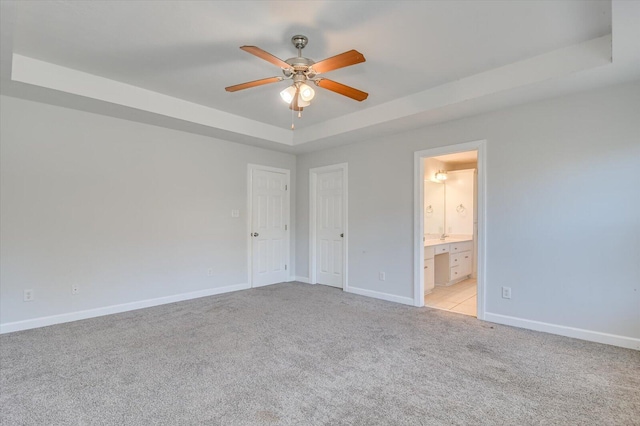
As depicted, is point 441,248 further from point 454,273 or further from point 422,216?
point 422,216

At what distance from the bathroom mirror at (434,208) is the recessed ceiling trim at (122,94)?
3.67 m

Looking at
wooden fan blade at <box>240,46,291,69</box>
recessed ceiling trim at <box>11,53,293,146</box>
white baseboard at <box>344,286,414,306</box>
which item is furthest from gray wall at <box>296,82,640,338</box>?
recessed ceiling trim at <box>11,53,293,146</box>

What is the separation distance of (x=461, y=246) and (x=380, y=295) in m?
2.25

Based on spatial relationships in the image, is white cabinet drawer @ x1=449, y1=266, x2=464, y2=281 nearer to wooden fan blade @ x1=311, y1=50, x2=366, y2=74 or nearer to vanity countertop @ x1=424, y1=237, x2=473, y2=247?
vanity countertop @ x1=424, y1=237, x2=473, y2=247

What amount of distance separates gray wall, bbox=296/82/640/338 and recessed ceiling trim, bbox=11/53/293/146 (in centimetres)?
271

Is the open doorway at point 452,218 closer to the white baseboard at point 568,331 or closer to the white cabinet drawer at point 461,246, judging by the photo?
the white cabinet drawer at point 461,246

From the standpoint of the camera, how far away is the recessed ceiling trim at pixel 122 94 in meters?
2.98

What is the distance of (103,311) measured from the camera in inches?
151

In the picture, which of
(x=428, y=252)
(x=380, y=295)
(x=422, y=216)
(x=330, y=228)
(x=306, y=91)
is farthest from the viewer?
(x=330, y=228)

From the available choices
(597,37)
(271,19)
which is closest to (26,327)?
(271,19)

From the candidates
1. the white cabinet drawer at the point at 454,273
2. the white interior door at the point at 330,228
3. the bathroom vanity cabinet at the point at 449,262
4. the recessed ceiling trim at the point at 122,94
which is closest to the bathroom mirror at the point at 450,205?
the bathroom vanity cabinet at the point at 449,262

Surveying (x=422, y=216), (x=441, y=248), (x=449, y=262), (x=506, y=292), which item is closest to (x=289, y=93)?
(x=422, y=216)

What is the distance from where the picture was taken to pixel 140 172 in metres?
4.18

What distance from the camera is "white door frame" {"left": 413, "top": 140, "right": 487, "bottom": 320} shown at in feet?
12.2
